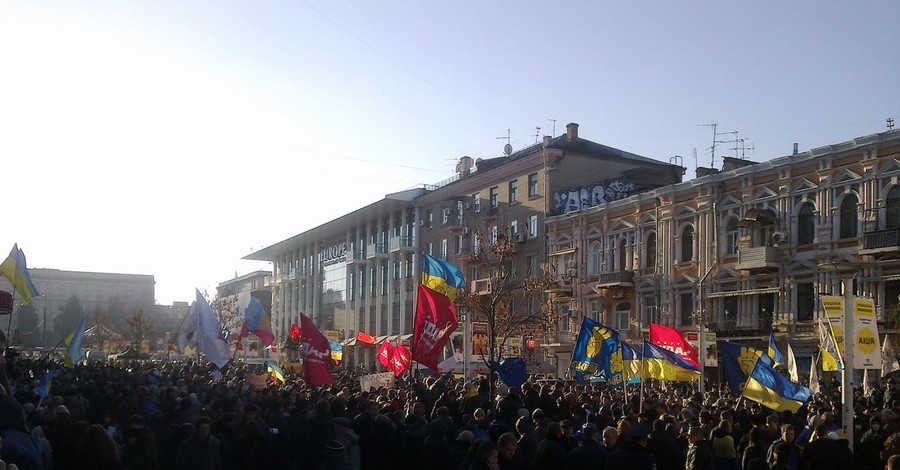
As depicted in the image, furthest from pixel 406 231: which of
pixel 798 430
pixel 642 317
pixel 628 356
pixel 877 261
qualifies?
pixel 798 430

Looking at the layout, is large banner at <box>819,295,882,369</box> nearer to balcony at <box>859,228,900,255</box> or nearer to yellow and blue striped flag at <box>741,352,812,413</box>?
yellow and blue striped flag at <box>741,352,812,413</box>

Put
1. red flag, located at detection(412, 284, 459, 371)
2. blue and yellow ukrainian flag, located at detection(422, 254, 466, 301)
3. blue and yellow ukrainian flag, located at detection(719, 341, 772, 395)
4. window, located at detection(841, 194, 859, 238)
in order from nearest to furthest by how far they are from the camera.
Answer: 1. blue and yellow ukrainian flag, located at detection(719, 341, 772, 395)
2. red flag, located at detection(412, 284, 459, 371)
3. blue and yellow ukrainian flag, located at detection(422, 254, 466, 301)
4. window, located at detection(841, 194, 859, 238)

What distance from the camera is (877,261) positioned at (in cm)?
3566

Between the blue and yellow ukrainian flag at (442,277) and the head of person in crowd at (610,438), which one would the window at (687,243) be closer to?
the blue and yellow ukrainian flag at (442,277)

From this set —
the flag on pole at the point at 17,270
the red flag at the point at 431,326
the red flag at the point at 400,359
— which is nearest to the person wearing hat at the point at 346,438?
the red flag at the point at 431,326

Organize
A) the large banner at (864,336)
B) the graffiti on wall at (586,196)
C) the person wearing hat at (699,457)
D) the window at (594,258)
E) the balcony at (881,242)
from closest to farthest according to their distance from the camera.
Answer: the person wearing hat at (699,457) < the large banner at (864,336) < the balcony at (881,242) < the window at (594,258) < the graffiti on wall at (586,196)

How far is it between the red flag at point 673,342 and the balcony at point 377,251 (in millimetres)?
46760

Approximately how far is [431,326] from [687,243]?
26.0 metres

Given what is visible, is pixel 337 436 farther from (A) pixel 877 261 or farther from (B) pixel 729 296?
(B) pixel 729 296

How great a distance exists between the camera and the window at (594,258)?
1976 inches

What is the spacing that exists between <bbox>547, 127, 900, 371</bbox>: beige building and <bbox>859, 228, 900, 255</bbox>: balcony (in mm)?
38

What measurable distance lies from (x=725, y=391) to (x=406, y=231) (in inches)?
1600

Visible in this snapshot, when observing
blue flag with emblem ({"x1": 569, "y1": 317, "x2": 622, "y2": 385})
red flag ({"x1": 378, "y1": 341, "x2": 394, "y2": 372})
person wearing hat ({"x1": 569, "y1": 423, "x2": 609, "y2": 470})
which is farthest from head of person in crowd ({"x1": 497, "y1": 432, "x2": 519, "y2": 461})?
red flag ({"x1": 378, "y1": 341, "x2": 394, "y2": 372})

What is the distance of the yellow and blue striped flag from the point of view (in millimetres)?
17281
